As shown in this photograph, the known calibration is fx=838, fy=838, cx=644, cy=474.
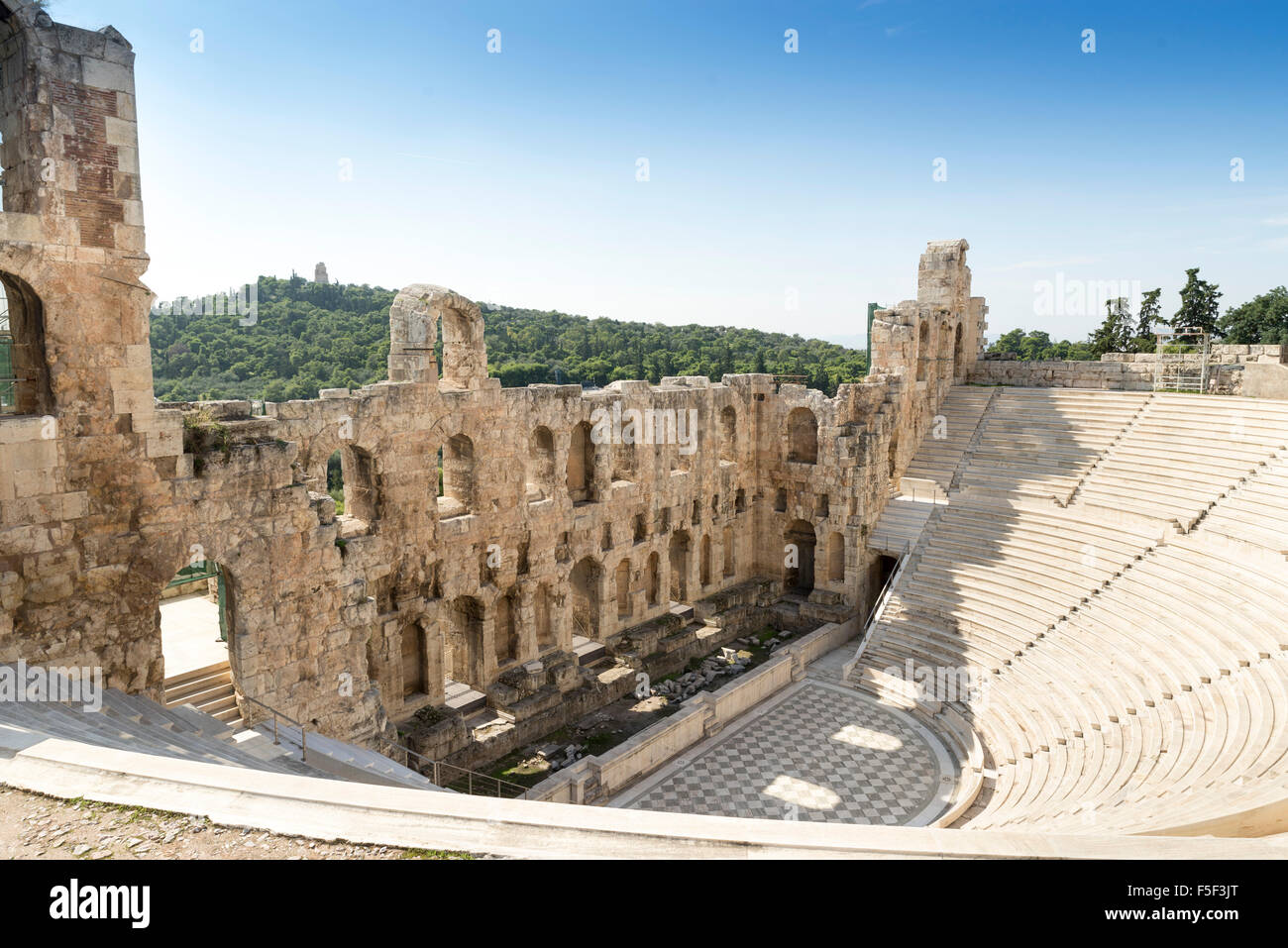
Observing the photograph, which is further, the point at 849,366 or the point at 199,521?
the point at 849,366

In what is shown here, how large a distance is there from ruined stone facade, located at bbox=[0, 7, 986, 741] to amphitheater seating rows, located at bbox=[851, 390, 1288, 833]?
3402mm

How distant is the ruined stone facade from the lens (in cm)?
1026

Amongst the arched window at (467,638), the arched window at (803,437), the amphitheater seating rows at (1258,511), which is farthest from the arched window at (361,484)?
the amphitheater seating rows at (1258,511)

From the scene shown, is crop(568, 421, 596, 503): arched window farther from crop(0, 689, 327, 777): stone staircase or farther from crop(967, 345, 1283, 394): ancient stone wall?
crop(967, 345, 1283, 394): ancient stone wall

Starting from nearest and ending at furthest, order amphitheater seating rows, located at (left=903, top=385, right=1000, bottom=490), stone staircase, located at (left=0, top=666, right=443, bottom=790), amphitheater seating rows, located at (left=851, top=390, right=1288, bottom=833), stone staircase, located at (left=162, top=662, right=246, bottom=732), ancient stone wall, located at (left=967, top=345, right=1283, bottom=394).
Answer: stone staircase, located at (left=0, top=666, right=443, bottom=790) < stone staircase, located at (left=162, top=662, right=246, bottom=732) < amphitheater seating rows, located at (left=851, top=390, right=1288, bottom=833) < amphitheater seating rows, located at (left=903, top=385, right=1000, bottom=490) < ancient stone wall, located at (left=967, top=345, right=1283, bottom=394)

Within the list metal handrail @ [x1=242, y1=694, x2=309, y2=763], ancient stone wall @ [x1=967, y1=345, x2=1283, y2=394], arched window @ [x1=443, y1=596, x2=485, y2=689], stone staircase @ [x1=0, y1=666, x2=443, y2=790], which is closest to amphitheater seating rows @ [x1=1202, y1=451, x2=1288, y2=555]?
ancient stone wall @ [x1=967, y1=345, x2=1283, y2=394]

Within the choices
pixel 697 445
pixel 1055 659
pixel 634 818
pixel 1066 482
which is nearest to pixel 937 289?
pixel 1066 482

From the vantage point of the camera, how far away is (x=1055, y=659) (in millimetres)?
18656

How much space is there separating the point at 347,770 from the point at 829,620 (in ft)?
54.7

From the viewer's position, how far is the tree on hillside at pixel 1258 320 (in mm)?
46594

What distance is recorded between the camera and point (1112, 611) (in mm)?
19062

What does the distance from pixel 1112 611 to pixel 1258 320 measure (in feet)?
133
